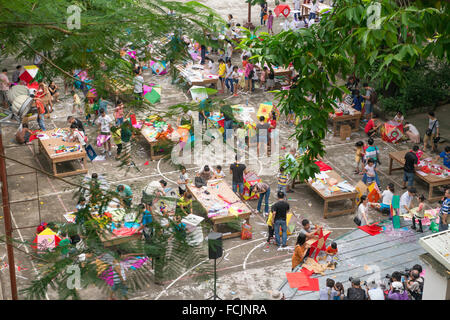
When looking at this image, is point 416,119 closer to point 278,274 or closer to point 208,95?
point 278,274

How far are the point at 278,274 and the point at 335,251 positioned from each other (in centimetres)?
143

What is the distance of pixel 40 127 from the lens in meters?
21.3

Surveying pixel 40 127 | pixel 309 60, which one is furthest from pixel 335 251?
pixel 40 127

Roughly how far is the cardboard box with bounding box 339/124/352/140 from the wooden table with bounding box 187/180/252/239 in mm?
5769

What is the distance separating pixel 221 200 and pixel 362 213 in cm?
358

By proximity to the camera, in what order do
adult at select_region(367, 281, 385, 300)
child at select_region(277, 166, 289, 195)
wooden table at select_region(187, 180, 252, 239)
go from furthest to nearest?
child at select_region(277, 166, 289, 195), wooden table at select_region(187, 180, 252, 239), adult at select_region(367, 281, 385, 300)

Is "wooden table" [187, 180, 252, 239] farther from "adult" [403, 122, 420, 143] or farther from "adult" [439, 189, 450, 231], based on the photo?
"adult" [403, 122, 420, 143]

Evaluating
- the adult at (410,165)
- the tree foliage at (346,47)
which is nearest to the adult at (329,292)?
the tree foliage at (346,47)

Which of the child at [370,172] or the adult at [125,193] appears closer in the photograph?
the adult at [125,193]

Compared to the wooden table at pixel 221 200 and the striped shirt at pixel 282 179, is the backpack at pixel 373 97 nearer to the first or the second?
the striped shirt at pixel 282 179

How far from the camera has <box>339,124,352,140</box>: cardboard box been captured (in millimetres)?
21219

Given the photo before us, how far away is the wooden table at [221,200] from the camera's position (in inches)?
616

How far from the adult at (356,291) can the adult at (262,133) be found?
8.19 meters

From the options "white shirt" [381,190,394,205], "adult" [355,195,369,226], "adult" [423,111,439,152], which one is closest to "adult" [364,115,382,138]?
"adult" [423,111,439,152]
